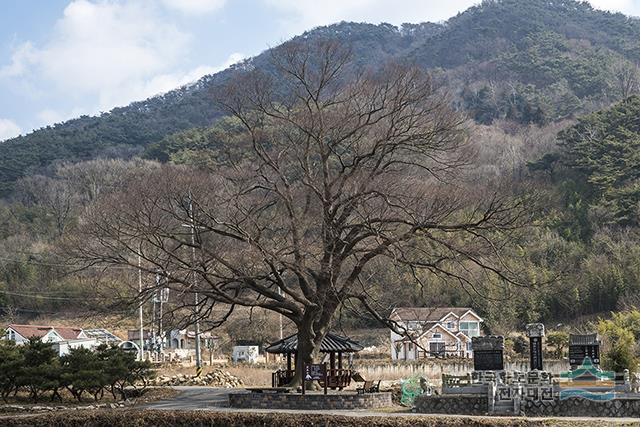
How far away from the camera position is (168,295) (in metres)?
34.0

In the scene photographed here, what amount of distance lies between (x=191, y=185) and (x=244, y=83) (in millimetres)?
3594

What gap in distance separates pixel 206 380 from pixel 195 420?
1076 cm

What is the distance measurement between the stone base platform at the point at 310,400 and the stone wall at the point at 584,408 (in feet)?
13.3

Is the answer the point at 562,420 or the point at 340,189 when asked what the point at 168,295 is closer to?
the point at 340,189

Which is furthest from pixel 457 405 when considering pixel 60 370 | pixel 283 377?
pixel 60 370

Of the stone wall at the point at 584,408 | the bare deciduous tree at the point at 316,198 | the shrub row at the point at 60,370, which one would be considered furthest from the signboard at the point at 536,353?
the shrub row at the point at 60,370

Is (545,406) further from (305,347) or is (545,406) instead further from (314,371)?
(305,347)

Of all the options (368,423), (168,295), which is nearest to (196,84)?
(168,295)

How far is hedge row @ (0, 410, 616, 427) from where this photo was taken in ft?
65.6

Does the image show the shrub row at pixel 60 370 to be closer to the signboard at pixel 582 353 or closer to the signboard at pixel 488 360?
the signboard at pixel 488 360

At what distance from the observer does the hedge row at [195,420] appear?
65.6 feet

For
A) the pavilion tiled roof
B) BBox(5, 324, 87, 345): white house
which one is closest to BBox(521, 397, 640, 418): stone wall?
the pavilion tiled roof

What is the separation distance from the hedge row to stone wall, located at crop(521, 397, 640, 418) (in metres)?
2.28

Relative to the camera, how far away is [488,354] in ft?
78.9
